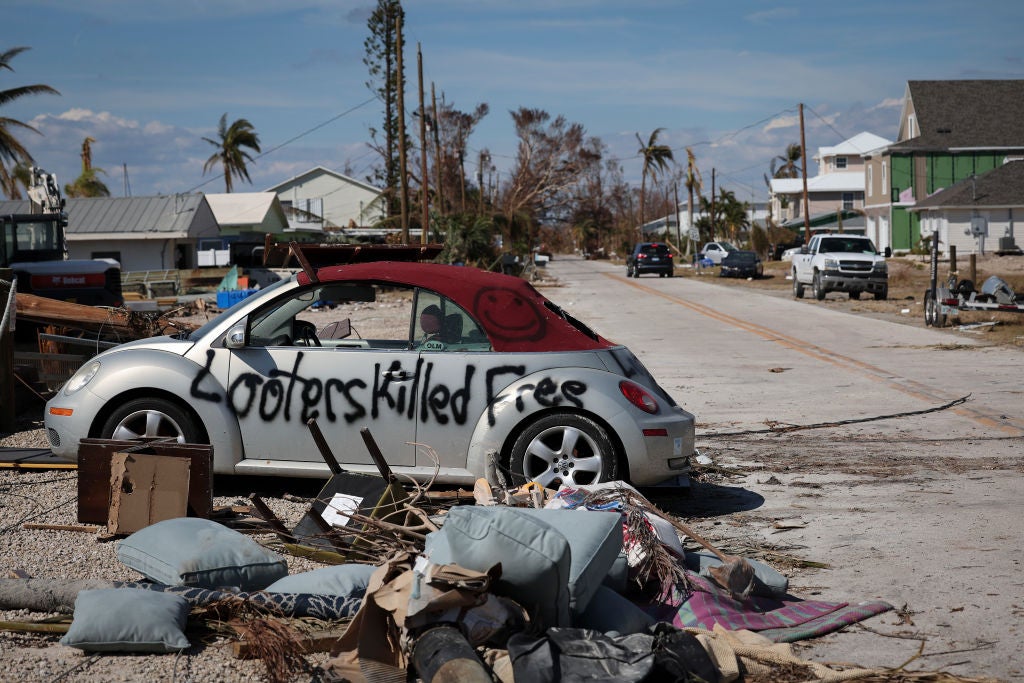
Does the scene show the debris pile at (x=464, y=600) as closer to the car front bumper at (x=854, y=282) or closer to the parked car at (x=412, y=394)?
the parked car at (x=412, y=394)

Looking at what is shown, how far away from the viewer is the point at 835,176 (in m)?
92.8

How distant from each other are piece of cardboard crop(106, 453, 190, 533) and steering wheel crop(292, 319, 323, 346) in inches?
63.6

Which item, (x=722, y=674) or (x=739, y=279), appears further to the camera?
(x=739, y=279)

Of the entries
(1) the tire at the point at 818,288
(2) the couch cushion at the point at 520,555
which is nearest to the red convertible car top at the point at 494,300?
(2) the couch cushion at the point at 520,555

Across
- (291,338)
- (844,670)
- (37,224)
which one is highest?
(37,224)

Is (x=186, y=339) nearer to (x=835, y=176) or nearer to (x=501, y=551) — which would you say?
(x=501, y=551)

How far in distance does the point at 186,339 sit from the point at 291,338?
2.28ft

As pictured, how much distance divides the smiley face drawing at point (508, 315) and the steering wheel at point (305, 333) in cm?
135

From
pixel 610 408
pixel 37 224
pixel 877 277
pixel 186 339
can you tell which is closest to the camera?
pixel 610 408

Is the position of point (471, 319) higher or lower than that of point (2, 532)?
higher

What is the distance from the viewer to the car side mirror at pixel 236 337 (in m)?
7.12

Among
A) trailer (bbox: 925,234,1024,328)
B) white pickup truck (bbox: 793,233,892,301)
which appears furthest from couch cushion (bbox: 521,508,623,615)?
white pickup truck (bbox: 793,233,892,301)

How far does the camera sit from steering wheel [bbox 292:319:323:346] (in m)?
7.64

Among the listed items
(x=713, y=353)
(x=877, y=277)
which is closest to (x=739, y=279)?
(x=877, y=277)
